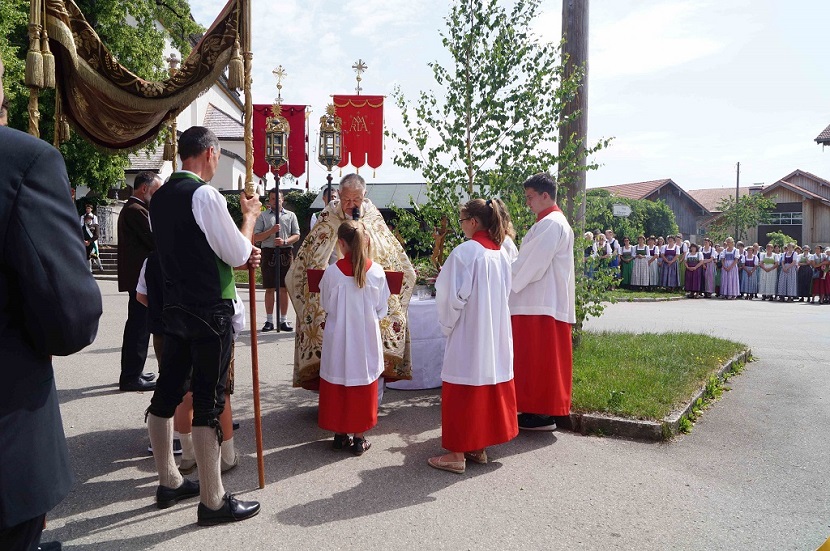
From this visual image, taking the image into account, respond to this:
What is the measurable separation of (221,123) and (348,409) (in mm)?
50695

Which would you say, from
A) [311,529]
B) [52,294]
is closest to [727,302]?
[311,529]

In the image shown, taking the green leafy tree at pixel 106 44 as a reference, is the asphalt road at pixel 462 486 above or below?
below

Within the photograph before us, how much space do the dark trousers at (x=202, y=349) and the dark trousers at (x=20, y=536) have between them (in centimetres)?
182

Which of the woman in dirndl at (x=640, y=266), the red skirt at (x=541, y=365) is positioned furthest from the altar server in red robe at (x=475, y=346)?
the woman in dirndl at (x=640, y=266)

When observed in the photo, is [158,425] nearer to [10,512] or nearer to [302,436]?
[302,436]

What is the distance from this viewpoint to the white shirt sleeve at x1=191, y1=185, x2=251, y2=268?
3.50 metres

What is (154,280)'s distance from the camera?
4844 mm

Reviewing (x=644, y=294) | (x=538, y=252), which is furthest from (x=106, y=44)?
(x=538, y=252)

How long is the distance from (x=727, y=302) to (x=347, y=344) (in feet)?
56.2

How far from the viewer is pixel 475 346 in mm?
4660

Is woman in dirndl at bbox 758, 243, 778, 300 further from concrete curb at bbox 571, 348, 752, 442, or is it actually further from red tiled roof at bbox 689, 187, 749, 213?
red tiled roof at bbox 689, 187, 749, 213

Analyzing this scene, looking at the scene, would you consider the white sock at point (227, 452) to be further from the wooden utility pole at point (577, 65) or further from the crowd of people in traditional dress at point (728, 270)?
the crowd of people in traditional dress at point (728, 270)

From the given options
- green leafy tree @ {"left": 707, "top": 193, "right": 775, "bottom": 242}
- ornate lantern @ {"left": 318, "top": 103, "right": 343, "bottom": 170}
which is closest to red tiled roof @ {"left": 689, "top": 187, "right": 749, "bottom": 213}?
green leafy tree @ {"left": 707, "top": 193, "right": 775, "bottom": 242}

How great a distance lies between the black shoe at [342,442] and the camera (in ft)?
16.3
